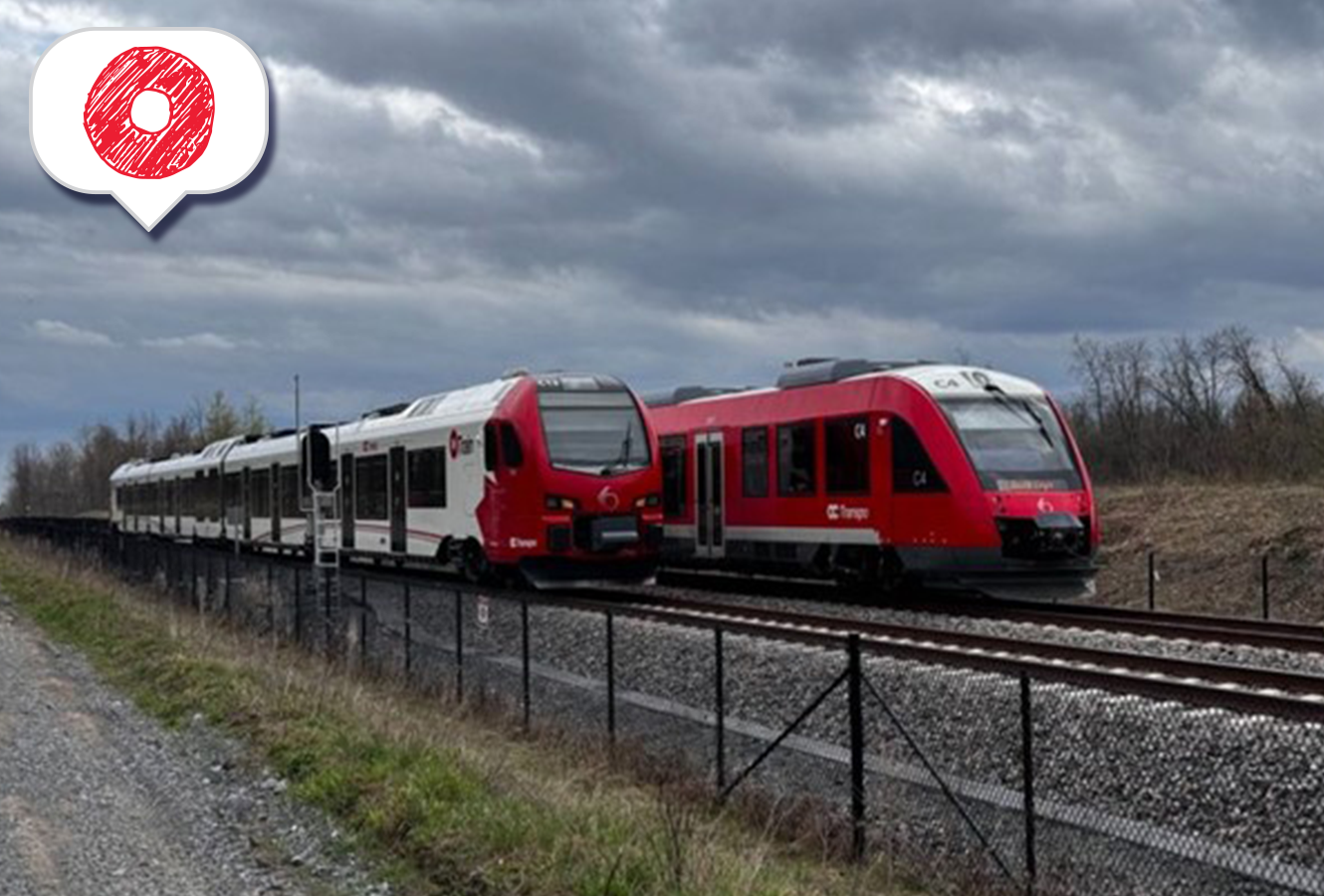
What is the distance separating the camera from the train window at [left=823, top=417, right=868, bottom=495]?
2258cm

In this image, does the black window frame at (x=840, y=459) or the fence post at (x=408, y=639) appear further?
the black window frame at (x=840, y=459)

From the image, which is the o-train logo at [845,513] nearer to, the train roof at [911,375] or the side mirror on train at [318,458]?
the train roof at [911,375]

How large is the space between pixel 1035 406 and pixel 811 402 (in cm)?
365

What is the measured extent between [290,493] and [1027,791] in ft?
102

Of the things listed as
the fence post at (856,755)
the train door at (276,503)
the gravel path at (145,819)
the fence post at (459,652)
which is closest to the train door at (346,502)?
the train door at (276,503)

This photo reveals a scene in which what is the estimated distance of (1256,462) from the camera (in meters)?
41.8

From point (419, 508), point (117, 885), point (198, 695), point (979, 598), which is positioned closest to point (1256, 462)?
point (979, 598)

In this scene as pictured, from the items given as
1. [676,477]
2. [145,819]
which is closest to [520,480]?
[676,477]

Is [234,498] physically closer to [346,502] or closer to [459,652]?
[346,502]

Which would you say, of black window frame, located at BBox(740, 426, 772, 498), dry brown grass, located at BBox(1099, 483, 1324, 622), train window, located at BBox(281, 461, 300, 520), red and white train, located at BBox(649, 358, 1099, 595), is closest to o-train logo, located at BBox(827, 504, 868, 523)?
red and white train, located at BBox(649, 358, 1099, 595)

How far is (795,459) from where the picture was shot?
24672 mm

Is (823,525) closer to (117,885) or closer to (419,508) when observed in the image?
(419,508)

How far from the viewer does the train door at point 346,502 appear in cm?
3144

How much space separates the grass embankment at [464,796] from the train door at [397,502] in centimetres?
931
